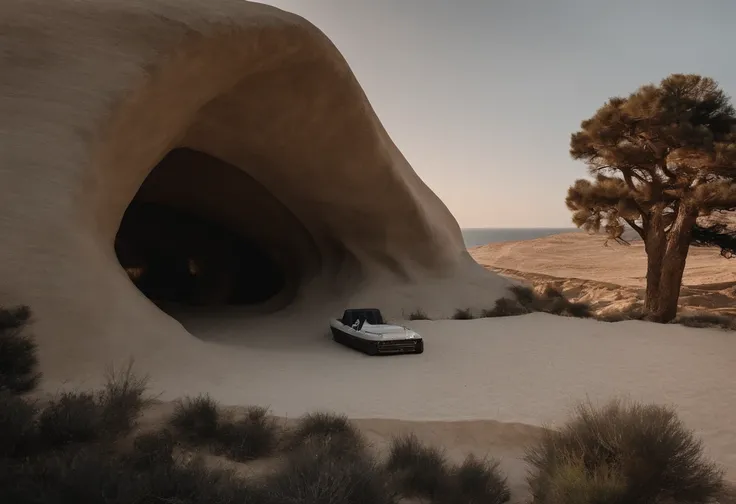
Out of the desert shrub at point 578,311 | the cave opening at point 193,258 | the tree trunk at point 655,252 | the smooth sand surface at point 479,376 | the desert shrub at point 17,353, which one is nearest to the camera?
the desert shrub at point 17,353

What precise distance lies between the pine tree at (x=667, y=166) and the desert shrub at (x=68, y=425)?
14349mm

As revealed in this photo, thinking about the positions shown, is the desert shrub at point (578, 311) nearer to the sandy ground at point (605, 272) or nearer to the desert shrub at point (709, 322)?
the desert shrub at point (709, 322)

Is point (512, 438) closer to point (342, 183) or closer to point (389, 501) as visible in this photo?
point (389, 501)

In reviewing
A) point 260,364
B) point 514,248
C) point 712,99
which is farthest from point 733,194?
point 514,248

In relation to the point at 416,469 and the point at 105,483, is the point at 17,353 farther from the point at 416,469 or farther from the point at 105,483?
the point at 416,469

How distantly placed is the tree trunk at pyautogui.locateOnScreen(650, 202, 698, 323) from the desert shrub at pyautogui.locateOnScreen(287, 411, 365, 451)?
12.3m

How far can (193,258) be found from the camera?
24.4 meters

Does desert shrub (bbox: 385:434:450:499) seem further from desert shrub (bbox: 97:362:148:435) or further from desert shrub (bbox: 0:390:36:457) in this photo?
desert shrub (bbox: 0:390:36:457)

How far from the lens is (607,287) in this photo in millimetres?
27156

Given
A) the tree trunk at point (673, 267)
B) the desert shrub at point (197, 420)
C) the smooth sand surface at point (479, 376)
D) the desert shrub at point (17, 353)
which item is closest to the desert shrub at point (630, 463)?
the smooth sand surface at point (479, 376)

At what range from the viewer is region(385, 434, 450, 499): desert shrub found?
4.12 m

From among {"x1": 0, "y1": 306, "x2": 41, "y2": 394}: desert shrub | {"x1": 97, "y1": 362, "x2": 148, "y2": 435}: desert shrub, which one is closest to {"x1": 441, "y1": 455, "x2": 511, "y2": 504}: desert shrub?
{"x1": 97, "y1": 362, "x2": 148, "y2": 435}: desert shrub

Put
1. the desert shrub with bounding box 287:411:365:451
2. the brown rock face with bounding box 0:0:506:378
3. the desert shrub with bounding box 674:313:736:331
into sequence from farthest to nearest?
the desert shrub with bounding box 674:313:736:331 < the brown rock face with bounding box 0:0:506:378 < the desert shrub with bounding box 287:411:365:451

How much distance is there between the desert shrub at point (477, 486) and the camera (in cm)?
397
